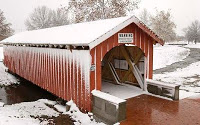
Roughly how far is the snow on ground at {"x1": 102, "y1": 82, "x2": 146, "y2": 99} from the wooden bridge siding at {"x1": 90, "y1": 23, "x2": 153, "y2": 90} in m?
1.02

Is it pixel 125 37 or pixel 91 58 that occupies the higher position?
pixel 125 37

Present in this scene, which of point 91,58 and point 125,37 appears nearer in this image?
point 91,58

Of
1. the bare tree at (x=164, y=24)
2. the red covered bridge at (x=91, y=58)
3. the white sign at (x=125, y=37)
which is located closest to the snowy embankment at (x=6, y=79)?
the red covered bridge at (x=91, y=58)

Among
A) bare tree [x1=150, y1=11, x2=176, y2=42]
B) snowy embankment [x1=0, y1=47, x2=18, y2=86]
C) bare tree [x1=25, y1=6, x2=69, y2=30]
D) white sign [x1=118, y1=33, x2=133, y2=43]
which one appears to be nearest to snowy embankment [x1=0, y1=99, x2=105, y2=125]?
white sign [x1=118, y1=33, x2=133, y2=43]

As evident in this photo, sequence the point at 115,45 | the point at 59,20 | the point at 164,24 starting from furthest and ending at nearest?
1. the point at 59,20
2. the point at 164,24
3. the point at 115,45

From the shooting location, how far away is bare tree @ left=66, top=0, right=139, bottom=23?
2678 cm

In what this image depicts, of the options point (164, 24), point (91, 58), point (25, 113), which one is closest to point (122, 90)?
point (91, 58)

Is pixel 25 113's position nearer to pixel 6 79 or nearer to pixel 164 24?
pixel 6 79

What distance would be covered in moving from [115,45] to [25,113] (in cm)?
503

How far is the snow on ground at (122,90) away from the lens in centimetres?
1012

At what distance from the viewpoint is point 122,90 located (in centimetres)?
1094

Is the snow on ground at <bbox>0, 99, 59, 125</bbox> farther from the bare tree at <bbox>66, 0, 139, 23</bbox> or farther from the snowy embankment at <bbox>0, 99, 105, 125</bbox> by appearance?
the bare tree at <bbox>66, 0, 139, 23</bbox>

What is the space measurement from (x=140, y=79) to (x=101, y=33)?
380 cm

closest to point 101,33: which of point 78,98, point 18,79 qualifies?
point 78,98
